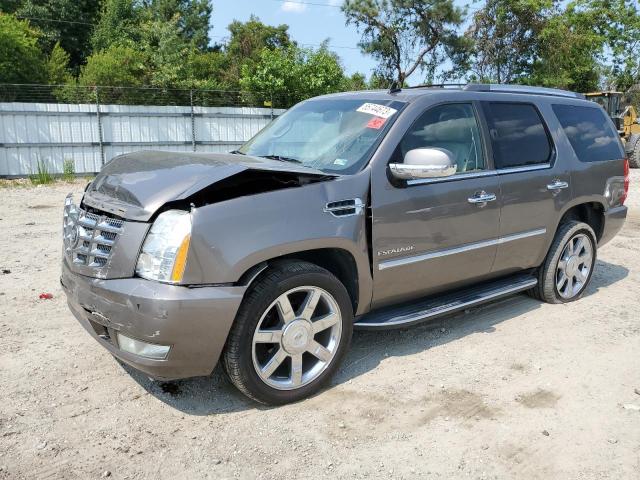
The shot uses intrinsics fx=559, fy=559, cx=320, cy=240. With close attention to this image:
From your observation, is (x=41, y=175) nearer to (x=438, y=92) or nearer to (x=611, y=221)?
(x=438, y=92)

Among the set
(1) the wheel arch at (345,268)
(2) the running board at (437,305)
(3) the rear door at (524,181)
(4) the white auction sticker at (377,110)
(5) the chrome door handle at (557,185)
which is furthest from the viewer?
(5) the chrome door handle at (557,185)

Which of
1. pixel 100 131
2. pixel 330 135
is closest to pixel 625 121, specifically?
pixel 100 131

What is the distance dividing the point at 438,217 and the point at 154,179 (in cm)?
195

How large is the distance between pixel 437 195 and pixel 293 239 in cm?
A: 126

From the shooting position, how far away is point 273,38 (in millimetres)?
38281

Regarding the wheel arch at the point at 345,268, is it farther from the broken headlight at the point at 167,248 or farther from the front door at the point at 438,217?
the broken headlight at the point at 167,248

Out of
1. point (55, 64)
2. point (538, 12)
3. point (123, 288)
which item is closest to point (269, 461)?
point (123, 288)

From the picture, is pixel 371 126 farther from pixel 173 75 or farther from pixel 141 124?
pixel 173 75

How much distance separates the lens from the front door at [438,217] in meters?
3.69

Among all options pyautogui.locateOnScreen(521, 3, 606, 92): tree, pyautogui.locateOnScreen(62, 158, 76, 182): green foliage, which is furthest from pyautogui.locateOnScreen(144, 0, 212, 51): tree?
pyautogui.locateOnScreen(62, 158, 76, 182): green foliage

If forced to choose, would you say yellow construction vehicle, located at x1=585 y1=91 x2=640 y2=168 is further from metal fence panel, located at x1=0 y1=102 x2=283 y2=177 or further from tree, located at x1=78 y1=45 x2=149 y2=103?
tree, located at x1=78 y1=45 x2=149 y2=103

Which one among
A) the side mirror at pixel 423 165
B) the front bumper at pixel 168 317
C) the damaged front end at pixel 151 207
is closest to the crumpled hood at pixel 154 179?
the damaged front end at pixel 151 207

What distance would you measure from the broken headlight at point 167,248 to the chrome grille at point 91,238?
0.23 metres

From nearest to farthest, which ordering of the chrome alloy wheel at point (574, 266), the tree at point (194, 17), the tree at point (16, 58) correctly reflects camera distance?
the chrome alloy wheel at point (574, 266) → the tree at point (16, 58) → the tree at point (194, 17)
